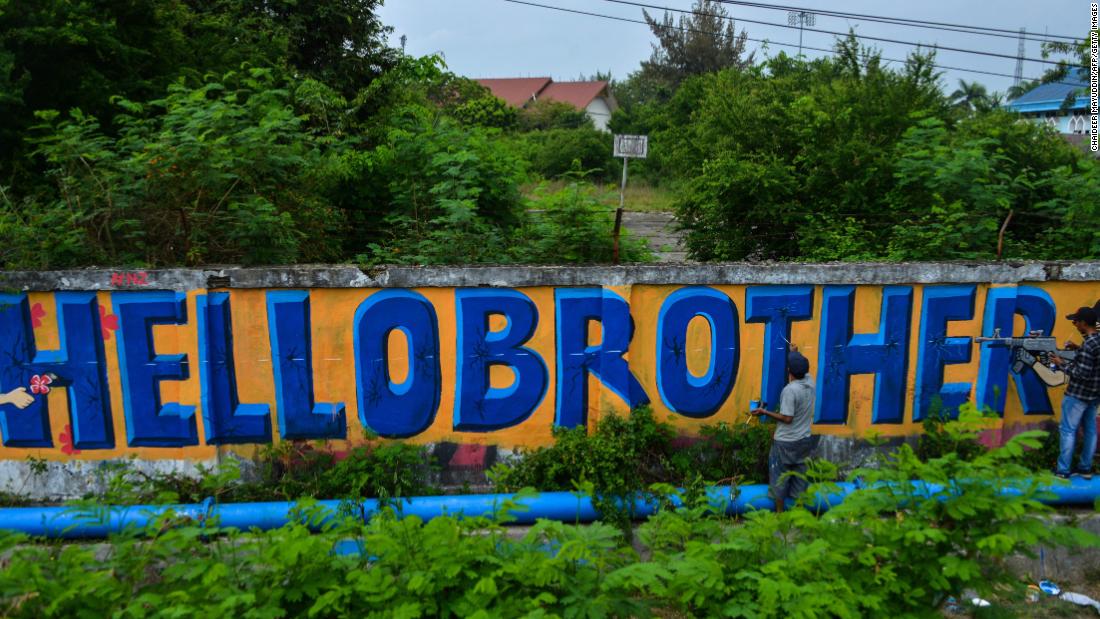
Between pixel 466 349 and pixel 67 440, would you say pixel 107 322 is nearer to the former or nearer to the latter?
pixel 67 440

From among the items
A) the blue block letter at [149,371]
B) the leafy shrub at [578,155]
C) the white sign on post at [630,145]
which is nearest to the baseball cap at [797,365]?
the white sign on post at [630,145]

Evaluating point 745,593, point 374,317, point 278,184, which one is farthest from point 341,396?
point 745,593

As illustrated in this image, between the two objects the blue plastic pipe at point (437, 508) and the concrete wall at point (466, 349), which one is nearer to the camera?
the blue plastic pipe at point (437, 508)

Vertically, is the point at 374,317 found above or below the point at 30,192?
below

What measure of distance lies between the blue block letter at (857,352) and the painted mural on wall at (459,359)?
0.04ft

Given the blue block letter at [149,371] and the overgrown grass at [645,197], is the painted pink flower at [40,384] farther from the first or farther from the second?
the overgrown grass at [645,197]

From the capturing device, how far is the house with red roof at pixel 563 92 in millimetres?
59531

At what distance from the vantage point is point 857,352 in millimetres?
7707

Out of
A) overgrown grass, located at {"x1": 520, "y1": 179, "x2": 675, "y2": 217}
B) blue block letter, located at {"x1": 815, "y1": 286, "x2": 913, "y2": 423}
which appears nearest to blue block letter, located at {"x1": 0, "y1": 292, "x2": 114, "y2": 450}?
blue block letter, located at {"x1": 815, "y1": 286, "x2": 913, "y2": 423}

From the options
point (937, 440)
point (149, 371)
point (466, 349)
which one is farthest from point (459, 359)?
point (937, 440)

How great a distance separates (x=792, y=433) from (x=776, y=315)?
1278mm

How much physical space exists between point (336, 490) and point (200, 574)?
9.57 feet

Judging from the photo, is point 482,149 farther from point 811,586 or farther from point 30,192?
point 811,586

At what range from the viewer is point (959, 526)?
4.50 metres
